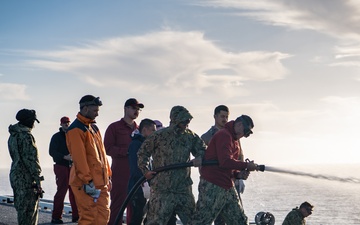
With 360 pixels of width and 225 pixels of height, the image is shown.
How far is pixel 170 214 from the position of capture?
29.5 feet

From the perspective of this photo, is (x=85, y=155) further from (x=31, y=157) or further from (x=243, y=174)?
(x=243, y=174)

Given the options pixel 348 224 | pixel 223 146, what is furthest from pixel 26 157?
pixel 348 224

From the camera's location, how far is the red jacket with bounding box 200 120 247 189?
8.87 meters

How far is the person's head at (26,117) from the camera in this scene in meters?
9.70

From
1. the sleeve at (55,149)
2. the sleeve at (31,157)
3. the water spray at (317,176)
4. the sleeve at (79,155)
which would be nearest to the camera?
the water spray at (317,176)

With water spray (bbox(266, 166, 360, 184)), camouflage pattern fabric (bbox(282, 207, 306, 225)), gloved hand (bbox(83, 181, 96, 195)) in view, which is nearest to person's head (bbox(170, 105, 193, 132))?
water spray (bbox(266, 166, 360, 184))

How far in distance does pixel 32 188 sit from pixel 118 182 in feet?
6.81

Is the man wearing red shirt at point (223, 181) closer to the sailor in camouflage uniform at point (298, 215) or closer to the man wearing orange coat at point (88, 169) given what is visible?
the man wearing orange coat at point (88, 169)

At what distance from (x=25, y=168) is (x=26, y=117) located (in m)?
0.78

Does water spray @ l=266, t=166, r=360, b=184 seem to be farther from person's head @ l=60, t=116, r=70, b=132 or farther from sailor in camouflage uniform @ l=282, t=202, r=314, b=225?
person's head @ l=60, t=116, r=70, b=132

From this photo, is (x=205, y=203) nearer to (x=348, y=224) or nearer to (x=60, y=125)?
(x=60, y=125)

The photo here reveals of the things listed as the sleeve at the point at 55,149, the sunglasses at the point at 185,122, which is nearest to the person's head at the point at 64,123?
the sleeve at the point at 55,149

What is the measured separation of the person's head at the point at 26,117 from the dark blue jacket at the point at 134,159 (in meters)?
1.70

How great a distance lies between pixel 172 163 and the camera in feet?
30.1
